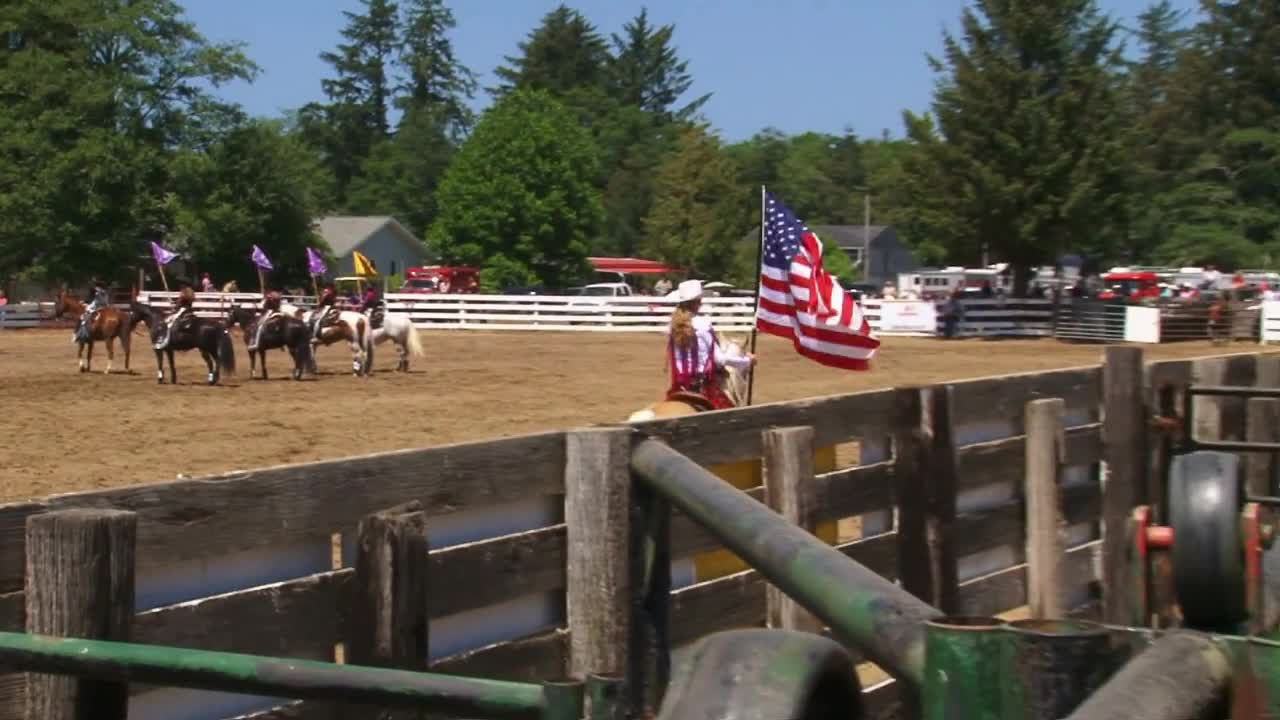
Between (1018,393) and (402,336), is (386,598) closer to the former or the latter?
(1018,393)

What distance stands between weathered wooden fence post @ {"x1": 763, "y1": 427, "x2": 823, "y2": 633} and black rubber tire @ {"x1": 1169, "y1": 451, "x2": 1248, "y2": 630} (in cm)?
273

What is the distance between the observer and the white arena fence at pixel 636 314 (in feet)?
157

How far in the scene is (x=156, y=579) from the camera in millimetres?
4004

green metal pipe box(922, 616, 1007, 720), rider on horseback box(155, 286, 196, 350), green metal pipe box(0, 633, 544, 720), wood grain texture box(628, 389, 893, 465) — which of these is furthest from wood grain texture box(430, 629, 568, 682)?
rider on horseback box(155, 286, 196, 350)

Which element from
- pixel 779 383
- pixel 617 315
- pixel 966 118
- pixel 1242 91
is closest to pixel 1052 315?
pixel 966 118

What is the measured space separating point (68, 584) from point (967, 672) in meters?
2.19

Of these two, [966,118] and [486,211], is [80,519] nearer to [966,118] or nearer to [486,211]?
[966,118]

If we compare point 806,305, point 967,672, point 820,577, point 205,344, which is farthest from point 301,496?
point 205,344

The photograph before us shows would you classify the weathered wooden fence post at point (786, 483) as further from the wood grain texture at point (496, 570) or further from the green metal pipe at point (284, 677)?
the green metal pipe at point (284, 677)

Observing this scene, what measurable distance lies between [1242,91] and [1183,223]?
326 inches

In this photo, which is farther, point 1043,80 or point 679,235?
point 679,235

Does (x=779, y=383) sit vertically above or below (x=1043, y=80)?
below

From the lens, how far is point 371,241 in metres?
111

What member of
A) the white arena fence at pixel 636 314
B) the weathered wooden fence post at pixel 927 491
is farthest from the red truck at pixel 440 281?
the weathered wooden fence post at pixel 927 491
